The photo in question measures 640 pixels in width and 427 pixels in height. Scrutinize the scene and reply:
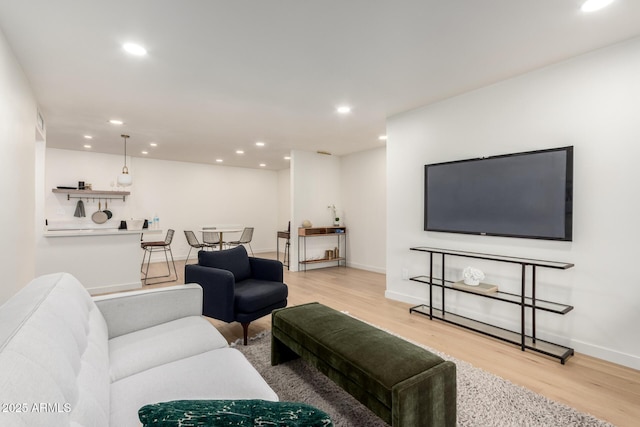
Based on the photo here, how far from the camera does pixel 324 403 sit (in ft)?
6.48

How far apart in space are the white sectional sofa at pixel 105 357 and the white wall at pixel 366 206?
14.4 ft

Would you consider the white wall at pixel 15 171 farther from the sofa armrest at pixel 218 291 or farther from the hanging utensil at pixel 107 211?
the hanging utensil at pixel 107 211

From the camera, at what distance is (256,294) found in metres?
2.85

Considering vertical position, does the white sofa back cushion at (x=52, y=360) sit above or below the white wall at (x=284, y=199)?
below

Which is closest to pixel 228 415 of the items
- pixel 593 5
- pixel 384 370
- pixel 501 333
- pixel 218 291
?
pixel 384 370

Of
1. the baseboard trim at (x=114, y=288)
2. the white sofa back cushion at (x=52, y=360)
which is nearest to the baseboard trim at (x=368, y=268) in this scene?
the baseboard trim at (x=114, y=288)

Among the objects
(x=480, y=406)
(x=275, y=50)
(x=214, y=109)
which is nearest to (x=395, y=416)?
(x=480, y=406)

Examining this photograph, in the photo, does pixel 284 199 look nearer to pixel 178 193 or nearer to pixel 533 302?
pixel 178 193

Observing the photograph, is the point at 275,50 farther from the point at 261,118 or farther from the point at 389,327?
the point at 389,327

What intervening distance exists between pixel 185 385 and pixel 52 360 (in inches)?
23.5

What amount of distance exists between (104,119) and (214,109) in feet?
5.72

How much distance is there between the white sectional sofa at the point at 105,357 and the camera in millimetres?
788

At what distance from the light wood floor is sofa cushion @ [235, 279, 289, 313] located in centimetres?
43

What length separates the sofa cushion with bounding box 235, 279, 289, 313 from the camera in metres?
2.75
